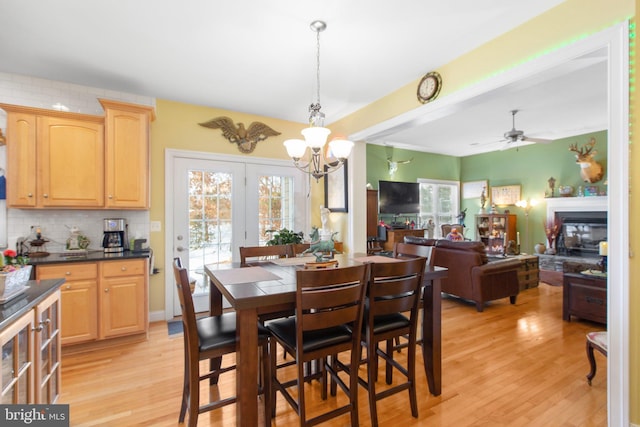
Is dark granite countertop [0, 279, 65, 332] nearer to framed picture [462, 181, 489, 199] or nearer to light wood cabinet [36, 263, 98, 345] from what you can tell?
light wood cabinet [36, 263, 98, 345]

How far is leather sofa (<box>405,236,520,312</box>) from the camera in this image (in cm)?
396

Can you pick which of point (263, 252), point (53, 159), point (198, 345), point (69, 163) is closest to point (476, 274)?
point (263, 252)

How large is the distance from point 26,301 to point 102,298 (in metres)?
1.67

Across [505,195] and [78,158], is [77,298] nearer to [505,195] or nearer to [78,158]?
[78,158]

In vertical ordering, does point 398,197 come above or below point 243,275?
above

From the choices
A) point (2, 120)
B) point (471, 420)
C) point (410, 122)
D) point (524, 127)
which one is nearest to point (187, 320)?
point (471, 420)

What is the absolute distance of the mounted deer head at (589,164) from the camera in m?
5.74

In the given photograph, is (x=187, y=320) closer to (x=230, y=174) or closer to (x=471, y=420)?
(x=471, y=420)

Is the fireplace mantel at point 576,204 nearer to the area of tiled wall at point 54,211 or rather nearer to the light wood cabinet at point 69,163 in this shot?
the area of tiled wall at point 54,211

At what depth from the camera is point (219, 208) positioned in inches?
158

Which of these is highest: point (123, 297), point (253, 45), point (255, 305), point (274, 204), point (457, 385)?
point (253, 45)

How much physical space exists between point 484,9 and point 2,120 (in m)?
4.38

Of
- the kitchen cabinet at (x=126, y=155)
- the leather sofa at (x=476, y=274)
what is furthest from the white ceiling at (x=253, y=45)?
the leather sofa at (x=476, y=274)

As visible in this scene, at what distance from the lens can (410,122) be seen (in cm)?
324
